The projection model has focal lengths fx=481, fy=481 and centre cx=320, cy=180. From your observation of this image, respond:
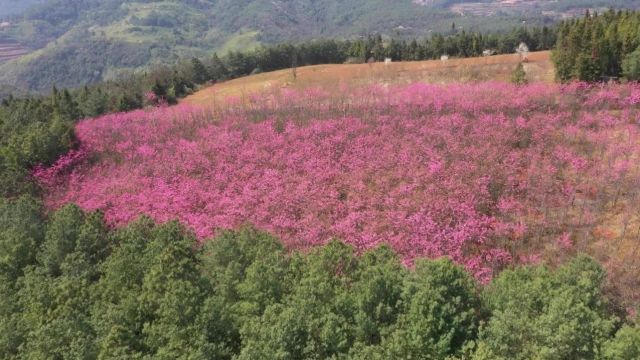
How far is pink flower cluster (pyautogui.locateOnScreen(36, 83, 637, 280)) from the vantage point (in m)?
19.4

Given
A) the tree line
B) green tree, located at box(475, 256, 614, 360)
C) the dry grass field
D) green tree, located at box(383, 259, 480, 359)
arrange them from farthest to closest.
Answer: the dry grass field → the tree line → green tree, located at box(383, 259, 480, 359) → green tree, located at box(475, 256, 614, 360)

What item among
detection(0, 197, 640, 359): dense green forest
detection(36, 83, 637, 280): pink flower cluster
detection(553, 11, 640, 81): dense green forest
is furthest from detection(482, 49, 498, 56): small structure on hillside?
detection(0, 197, 640, 359): dense green forest

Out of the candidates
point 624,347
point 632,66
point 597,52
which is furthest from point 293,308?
point 597,52

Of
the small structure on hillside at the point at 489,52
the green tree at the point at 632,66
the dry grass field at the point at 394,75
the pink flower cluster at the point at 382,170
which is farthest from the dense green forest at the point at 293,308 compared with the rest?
the small structure on hillside at the point at 489,52

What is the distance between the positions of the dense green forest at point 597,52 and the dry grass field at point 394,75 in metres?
3.84

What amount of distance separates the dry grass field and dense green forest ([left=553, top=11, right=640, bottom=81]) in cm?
384

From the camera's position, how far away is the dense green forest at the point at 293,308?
11523 mm

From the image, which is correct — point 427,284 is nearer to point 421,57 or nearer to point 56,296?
point 56,296

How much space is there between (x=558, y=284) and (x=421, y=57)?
178 ft

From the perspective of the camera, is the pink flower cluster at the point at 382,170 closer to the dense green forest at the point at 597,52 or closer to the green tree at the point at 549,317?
the green tree at the point at 549,317

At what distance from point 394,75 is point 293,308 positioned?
3880 centimetres

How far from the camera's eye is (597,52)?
33406 mm

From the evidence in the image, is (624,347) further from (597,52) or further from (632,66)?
(597,52)

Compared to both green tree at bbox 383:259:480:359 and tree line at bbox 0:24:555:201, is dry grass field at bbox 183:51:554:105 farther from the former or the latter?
green tree at bbox 383:259:480:359
